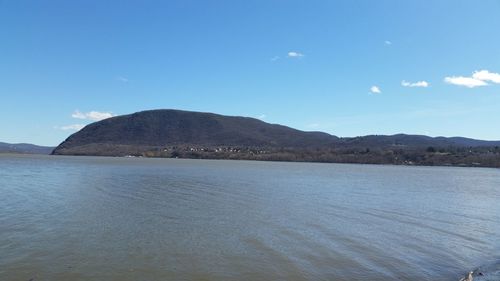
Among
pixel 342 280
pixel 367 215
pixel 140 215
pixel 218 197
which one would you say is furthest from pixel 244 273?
pixel 218 197

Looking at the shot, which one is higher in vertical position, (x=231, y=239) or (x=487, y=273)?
(x=231, y=239)

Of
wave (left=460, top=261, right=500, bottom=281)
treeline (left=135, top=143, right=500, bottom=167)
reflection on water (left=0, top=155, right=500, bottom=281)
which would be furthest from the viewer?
treeline (left=135, top=143, right=500, bottom=167)

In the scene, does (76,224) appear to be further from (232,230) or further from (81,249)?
(232,230)

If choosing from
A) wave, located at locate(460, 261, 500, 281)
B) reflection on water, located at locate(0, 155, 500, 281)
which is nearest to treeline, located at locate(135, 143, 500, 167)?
reflection on water, located at locate(0, 155, 500, 281)

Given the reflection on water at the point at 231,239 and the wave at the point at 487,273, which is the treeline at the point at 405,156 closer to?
the reflection on water at the point at 231,239

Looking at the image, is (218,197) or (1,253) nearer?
(1,253)

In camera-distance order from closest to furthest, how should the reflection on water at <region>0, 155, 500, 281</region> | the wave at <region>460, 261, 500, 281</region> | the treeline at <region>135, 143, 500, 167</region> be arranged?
the reflection on water at <region>0, 155, 500, 281</region> → the wave at <region>460, 261, 500, 281</region> → the treeline at <region>135, 143, 500, 167</region>

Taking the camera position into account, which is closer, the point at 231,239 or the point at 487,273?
the point at 487,273

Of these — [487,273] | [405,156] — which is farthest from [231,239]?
[405,156]

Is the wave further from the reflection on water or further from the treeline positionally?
the treeline

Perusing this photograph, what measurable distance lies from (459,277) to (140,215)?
1519cm

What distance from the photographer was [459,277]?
48.1 ft

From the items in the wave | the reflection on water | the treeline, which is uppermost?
the treeline

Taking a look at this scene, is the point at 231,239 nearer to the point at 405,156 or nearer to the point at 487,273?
the point at 487,273
